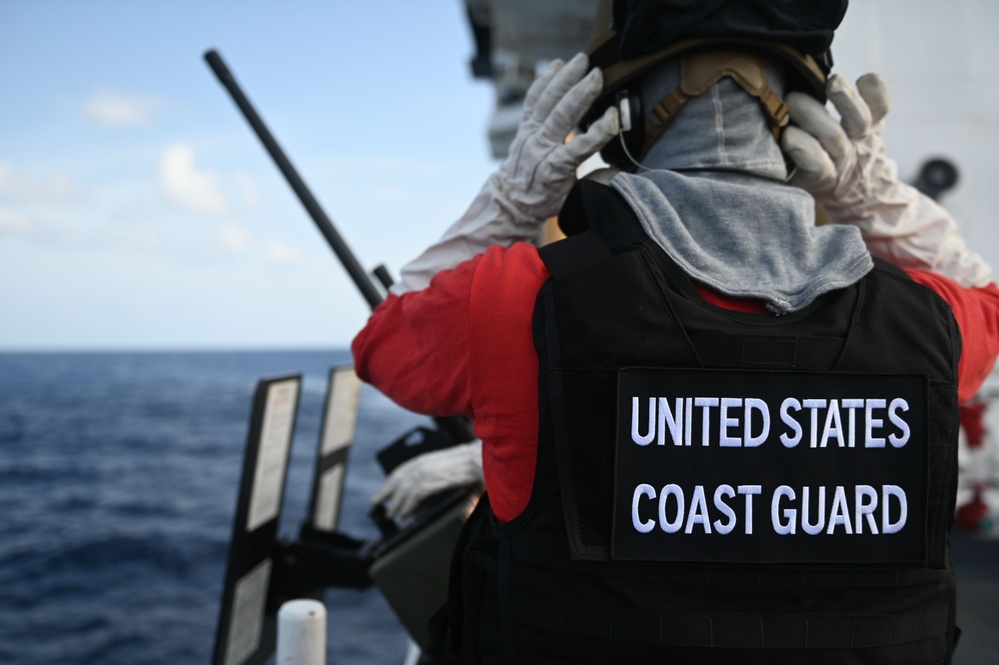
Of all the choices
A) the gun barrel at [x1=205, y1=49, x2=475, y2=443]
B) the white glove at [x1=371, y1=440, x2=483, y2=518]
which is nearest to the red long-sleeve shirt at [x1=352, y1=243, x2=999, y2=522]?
the white glove at [x1=371, y1=440, x2=483, y2=518]

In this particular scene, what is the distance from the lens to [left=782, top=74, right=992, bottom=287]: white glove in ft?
4.63

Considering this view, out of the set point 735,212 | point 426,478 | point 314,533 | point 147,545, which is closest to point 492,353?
point 735,212

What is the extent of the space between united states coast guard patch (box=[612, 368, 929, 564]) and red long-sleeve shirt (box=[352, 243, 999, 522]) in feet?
0.44

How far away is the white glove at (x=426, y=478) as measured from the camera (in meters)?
1.96

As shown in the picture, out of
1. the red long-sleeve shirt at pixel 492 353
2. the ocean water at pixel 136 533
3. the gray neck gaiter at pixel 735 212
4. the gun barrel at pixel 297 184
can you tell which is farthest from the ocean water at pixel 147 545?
the red long-sleeve shirt at pixel 492 353

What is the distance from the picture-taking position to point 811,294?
1.04 m

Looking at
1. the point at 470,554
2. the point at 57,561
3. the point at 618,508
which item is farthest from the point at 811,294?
the point at 57,561

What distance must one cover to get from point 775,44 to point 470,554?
1003 millimetres

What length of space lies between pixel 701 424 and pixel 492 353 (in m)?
0.31

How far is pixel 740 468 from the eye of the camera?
3.34ft

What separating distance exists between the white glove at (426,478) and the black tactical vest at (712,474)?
0.91 metres

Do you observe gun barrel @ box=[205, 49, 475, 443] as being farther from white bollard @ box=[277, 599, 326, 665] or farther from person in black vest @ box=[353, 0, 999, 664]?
person in black vest @ box=[353, 0, 999, 664]

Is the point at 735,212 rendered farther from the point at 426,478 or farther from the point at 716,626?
the point at 426,478

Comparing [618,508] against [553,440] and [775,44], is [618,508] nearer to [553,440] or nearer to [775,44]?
[553,440]
